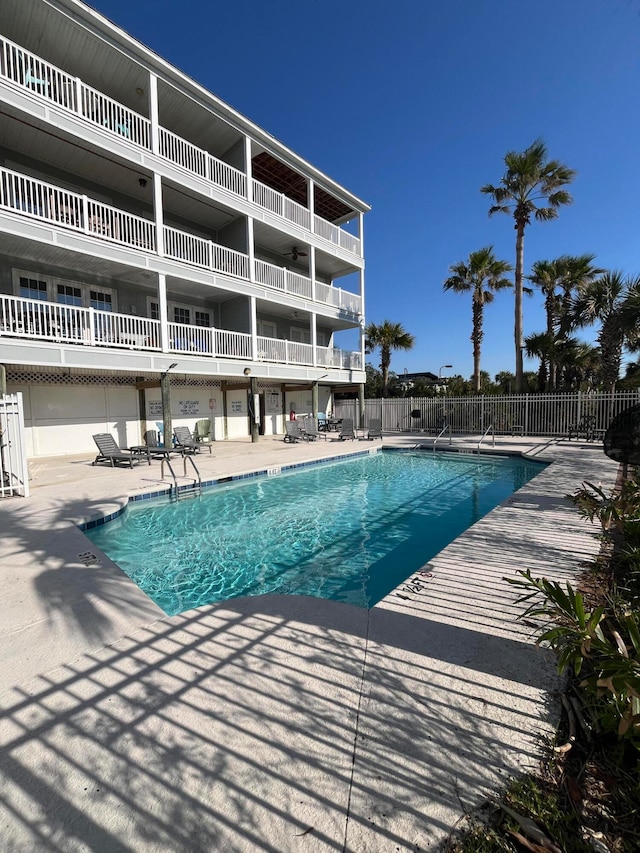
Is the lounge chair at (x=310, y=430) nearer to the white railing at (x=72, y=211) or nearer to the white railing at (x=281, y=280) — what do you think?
the white railing at (x=281, y=280)

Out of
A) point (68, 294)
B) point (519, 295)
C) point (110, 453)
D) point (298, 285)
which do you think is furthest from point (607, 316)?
point (68, 294)

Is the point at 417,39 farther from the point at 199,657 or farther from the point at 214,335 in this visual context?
the point at 199,657

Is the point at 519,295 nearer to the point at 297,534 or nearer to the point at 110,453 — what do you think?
the point at 297,534

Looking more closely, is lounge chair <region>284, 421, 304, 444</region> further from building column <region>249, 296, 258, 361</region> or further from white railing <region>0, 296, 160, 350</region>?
white railing <region>0, 296, 160, 350</region>

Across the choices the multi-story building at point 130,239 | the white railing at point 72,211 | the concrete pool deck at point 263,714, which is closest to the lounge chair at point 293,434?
the multi-story building at point 130,239

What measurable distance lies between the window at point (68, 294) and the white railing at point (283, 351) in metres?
6.23

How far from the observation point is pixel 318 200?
64.7ft

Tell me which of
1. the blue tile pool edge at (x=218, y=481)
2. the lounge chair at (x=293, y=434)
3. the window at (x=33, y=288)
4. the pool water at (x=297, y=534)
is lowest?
the pool water at (x=297, y=534)

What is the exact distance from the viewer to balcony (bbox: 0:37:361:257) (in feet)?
A: 31.8

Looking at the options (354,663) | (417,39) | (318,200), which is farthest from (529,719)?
(318,200)

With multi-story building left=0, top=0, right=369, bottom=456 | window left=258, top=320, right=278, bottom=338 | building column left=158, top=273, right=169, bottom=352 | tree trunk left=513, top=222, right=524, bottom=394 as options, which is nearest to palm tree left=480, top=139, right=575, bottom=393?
tree trunk left=513, top=222, right=524, bottom=394

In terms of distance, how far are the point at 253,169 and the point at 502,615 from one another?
778 inches

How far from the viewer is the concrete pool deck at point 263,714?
5.13 ft

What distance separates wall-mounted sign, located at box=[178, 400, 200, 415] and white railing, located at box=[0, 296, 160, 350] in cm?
463
